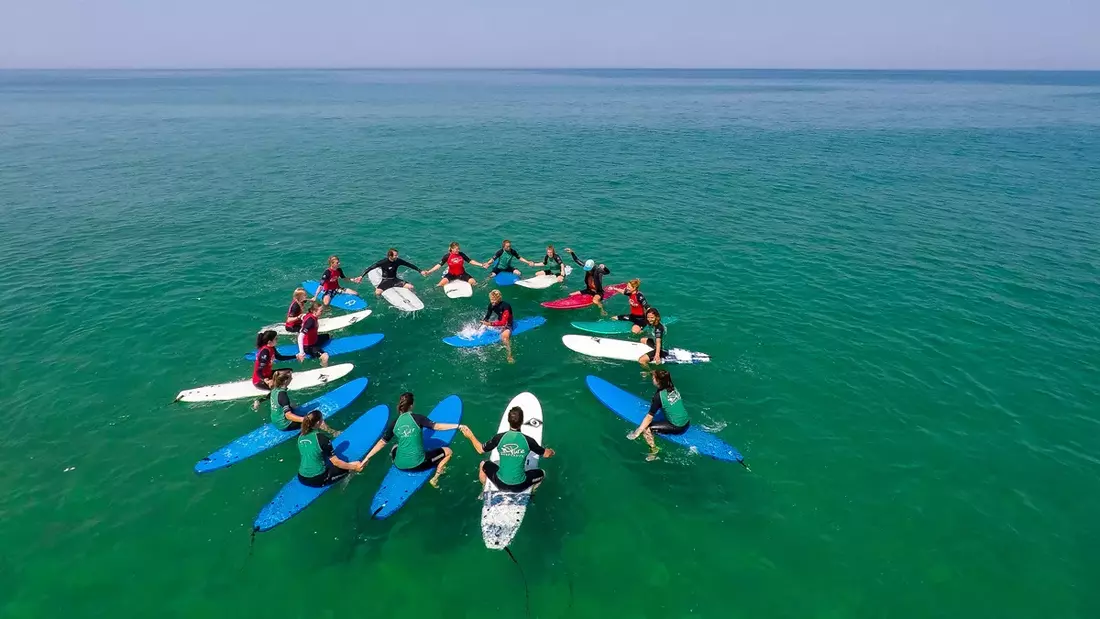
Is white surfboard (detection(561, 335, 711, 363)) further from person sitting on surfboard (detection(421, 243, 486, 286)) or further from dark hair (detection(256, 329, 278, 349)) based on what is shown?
dark hair (detection(256, 329, 278, 349))

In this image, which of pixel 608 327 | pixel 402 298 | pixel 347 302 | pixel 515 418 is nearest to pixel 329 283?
pixel 347 302

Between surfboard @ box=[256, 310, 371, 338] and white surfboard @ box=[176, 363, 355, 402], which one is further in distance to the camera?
surfboard @ box=[256, 310, 371, 338]

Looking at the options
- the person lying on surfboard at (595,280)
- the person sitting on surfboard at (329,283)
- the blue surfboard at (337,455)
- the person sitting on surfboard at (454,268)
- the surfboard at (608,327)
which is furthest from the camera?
the person sitting on surfboard at (454,268)

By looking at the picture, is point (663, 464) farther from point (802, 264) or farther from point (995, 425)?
point (802, 264)

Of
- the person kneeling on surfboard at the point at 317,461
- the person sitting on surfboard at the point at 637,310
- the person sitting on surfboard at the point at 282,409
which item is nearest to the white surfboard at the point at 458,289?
the person sitting on surfboard at the point at 637,310

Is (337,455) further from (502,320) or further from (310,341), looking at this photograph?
(502,320)

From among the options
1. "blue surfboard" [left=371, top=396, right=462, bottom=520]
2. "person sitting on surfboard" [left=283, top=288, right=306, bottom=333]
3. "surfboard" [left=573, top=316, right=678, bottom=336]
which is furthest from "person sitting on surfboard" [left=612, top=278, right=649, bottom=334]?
"person sitting on surfboard" [left=283, top=288, right=306, bottom=333]

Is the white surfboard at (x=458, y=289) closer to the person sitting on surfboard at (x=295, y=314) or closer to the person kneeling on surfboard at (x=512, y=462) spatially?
the person sitting on surfboard at (x=295, y=314)
